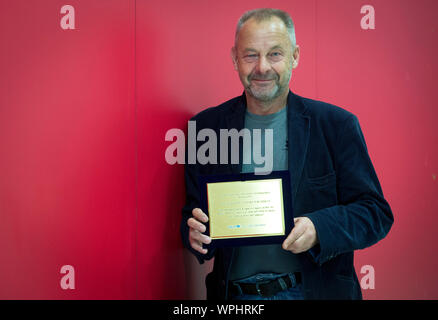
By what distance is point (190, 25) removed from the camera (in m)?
1.76

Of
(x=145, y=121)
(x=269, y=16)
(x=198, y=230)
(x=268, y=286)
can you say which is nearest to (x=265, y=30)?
(x=269, y=16)

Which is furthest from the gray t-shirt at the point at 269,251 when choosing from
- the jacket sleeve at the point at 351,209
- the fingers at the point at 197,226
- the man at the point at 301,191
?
the fingers at the point at 197,226

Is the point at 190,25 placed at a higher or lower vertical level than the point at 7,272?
higher

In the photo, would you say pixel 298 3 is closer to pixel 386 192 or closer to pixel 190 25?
pixel 190 25

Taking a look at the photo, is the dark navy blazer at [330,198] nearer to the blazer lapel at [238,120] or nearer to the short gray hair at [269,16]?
the blazer lapel at [238,120]

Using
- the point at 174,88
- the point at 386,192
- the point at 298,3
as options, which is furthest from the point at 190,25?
the point at 386,192

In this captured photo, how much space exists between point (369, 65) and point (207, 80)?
3.22ft

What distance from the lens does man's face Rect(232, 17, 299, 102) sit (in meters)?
1.51

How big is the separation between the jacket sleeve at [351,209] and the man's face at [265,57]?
0.32 m

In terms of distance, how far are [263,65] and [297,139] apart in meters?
0.32

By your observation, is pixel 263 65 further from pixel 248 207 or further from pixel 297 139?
pixel 248 207

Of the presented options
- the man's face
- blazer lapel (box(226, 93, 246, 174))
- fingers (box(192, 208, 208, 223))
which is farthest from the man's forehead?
fingers (box(192, 208, 208, 223))

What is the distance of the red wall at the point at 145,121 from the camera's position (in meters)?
1.02

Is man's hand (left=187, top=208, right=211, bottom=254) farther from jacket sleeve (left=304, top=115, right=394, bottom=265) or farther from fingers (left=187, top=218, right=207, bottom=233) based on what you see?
jacket sleeve (left=304, top=115, right=394, bottom=265)
